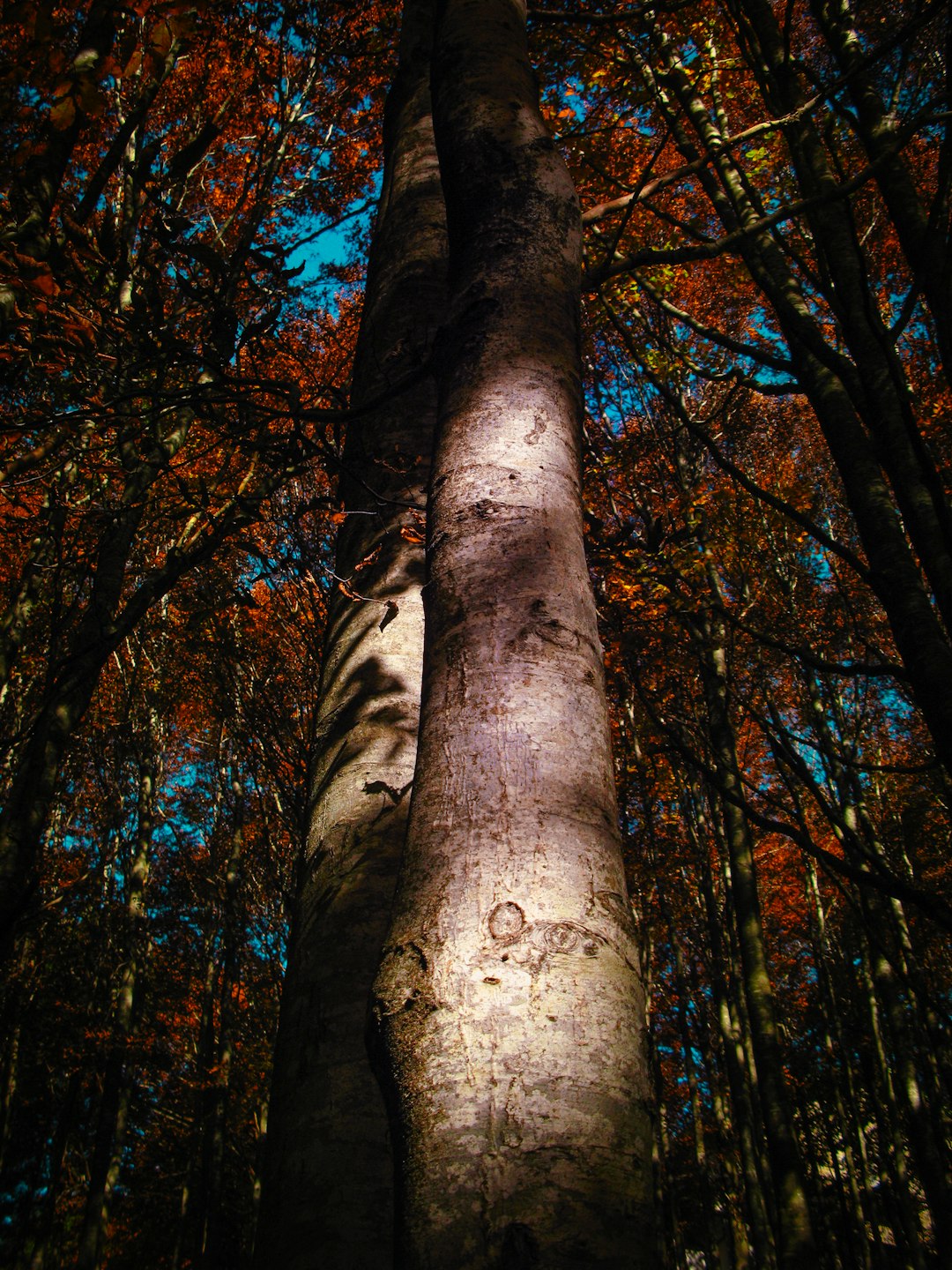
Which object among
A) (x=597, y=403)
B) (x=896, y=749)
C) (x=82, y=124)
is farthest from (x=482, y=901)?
(x=896, y=749)

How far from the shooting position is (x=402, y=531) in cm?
181

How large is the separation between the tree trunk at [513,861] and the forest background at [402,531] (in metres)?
0.29

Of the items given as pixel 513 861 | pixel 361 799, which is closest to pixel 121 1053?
pixel 361 799

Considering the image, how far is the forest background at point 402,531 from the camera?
239 centimetres

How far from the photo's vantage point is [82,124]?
3869mm

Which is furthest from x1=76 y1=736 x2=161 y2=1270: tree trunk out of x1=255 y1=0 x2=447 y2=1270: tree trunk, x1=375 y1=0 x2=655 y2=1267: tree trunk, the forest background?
x1=375 y1=0 x2=655 y2=1267: tree trunk

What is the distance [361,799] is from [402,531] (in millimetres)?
651

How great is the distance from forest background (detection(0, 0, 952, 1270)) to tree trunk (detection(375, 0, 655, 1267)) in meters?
0.29

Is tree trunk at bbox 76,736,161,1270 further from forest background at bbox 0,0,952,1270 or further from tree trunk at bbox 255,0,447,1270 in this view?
tree trunk at bbox 255,0,447,1270

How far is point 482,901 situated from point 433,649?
1.24 feet

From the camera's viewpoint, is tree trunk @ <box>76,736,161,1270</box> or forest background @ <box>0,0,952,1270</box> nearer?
forest background @ <box>0,0,952,1270</box>

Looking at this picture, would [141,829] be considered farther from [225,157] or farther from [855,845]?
[855,845]

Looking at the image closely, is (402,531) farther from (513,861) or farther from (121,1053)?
(121,1053)

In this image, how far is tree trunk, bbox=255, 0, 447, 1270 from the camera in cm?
119
